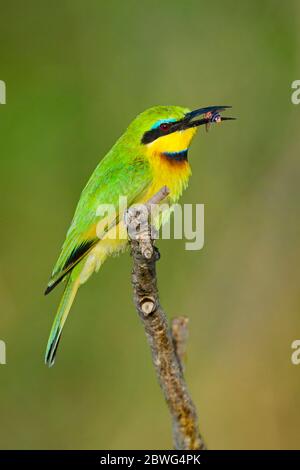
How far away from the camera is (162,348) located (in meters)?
2.53

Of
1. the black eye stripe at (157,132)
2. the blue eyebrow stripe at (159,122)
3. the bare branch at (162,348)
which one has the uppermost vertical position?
the blue eyebrow stripe at (159,122)

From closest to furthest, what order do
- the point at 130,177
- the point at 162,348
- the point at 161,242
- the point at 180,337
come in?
1. the point at 162,348
2. the point at 180,337
3. the point at 130,177
4. the point at 161,242

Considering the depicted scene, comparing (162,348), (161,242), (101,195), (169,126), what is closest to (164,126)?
(169,126)

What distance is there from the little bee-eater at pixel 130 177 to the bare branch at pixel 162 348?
2.47 ft

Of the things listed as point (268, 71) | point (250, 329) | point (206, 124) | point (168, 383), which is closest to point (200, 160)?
point (268, 71)

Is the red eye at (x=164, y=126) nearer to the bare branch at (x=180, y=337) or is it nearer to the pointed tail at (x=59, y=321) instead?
the pointed tail at (x=59, y=321)

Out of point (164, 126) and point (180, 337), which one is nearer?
point (180, 337)

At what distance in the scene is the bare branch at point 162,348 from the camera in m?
2.42

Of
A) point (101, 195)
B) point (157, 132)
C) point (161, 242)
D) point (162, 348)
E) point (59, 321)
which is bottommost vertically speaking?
point (162, 348)

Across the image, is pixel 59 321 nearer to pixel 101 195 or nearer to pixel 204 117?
pixel 101 195

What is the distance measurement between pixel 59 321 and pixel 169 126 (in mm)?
896

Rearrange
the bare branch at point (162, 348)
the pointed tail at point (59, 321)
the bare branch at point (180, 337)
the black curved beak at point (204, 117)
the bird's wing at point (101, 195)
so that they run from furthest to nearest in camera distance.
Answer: the black curved beak at point (204, 117), the bird's wing at point (101, 195), the pointed tail at point (59, 321), the bare branch at point (180, 337), the bare branch at point (162, 348)

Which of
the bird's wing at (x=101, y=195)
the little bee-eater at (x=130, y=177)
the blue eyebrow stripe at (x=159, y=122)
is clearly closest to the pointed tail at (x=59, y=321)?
the little bee-eater at (x=130, y=177)

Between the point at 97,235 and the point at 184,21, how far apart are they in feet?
6.51
